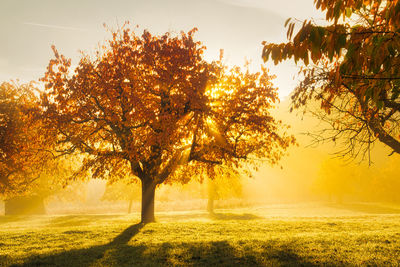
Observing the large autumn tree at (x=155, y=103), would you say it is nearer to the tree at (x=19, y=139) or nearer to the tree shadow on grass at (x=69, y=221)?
the tree at (x=19, y=139)

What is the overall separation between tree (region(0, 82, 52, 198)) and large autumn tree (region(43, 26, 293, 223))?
5.55 ft

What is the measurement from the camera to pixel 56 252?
10.7m

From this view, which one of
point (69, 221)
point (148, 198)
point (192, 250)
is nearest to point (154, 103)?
point (148, 198)

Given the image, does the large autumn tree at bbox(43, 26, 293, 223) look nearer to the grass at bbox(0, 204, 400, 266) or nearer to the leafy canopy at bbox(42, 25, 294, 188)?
the leafy canopy at bbox(42, 25, 294, 188)

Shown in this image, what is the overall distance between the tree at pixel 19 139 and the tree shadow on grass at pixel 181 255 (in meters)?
9.19

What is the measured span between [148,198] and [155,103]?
6.71m

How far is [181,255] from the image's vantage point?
9617mm

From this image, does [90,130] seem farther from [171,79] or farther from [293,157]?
[293,157]

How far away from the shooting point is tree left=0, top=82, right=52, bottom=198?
1755cm

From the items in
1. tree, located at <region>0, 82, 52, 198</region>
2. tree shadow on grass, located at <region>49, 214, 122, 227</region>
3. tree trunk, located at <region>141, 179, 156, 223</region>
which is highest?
tree, located at <region>0, 82, 52, 198</region>

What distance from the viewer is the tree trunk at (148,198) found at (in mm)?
18375

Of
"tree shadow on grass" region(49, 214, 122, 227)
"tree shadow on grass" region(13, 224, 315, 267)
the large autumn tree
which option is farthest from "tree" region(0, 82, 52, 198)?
"tree shadow on grass" region(13, 224, 315, 267)

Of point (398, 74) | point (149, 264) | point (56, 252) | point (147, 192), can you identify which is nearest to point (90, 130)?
point (147, 192)

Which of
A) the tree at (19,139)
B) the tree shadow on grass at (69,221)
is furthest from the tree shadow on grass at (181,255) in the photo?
the tree shadow on grass at (69,221)
